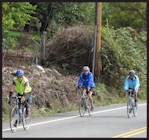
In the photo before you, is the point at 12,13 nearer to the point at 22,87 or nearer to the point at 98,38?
the point at 98,38

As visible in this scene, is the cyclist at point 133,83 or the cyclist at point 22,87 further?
the cyclist at point 133,83

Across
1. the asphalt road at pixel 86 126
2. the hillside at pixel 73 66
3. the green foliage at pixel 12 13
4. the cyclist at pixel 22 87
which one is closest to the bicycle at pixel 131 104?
the asphalt road at pixel 86 126

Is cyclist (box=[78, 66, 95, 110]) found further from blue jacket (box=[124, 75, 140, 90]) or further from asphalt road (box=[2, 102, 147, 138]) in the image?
blue jacket (box=[124, 75, 140, 90])

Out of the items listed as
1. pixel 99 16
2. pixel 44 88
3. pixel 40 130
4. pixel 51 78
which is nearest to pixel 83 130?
pixel 40 130

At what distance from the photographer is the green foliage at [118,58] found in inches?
1022

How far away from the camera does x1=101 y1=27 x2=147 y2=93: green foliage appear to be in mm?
25953

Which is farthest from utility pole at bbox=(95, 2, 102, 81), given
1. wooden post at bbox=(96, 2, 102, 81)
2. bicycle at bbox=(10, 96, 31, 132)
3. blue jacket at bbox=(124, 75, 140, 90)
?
bicycle at bbox=(10, 96, 31, 132)

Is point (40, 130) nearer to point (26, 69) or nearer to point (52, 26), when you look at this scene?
point (26, 69)

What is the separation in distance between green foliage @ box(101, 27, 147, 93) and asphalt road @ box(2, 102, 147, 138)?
8.36 metres

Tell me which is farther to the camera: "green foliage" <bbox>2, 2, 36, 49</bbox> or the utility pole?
the utility pole

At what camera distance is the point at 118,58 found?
2631 centimetres

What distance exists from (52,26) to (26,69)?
11.6m

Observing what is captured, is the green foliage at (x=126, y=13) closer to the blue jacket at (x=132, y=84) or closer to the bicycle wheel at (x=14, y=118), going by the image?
the blue jacket at (x=132, y=84)

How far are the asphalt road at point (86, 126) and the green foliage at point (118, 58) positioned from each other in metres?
8.36
